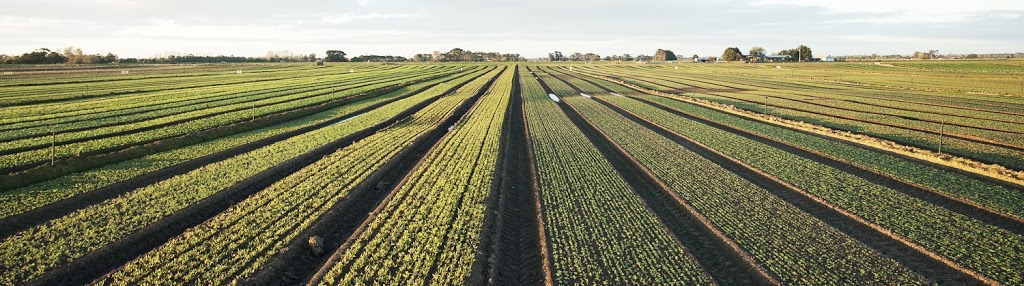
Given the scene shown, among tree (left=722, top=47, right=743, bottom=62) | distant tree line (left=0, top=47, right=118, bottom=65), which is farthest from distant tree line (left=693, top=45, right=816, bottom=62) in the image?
distant tree line (left=0, top=47, right=118, bottom=65)

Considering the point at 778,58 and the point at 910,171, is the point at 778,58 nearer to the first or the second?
the point at 778,58

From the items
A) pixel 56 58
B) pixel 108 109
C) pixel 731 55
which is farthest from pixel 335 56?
pixel 108 109

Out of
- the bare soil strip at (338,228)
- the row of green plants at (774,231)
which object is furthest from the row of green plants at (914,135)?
the bare soil strip at (338,228)

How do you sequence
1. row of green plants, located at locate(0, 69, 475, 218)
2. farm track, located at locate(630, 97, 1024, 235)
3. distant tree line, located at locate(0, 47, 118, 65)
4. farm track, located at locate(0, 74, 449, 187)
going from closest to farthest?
farm track, located at locate(630, 97, 1024, 235)
row of green plants, located at locate(0, 69, 475, 218)
farm track, located at locate(0, 74, 449, 187)
distant tree line, located at locate(0, 47, 118, 65)

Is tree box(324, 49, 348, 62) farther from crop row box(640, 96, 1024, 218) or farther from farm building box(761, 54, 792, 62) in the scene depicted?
crop row box(640, 96, 1024, 218)

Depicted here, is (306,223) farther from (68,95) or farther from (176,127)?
(68,95)

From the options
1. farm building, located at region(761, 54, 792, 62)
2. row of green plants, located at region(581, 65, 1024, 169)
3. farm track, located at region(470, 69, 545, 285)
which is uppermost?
farm building, located at region(761, 54, 792, 62)
